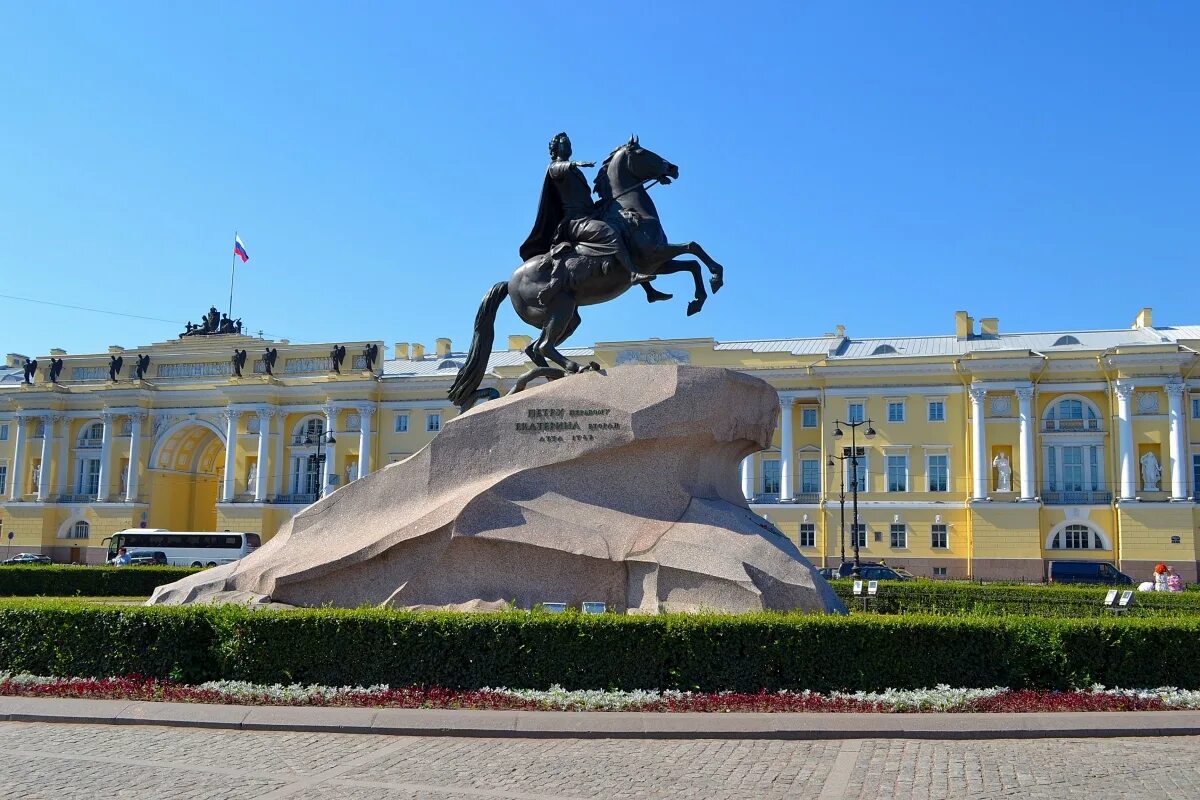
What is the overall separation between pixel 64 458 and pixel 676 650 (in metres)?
69.3

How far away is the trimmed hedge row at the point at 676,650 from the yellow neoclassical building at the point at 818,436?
31.4 meters

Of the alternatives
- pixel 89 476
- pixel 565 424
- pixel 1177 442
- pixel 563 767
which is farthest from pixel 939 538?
pixel 89 476

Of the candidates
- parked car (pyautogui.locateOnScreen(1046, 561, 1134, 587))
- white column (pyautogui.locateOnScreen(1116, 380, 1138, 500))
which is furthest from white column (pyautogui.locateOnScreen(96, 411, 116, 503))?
white column (pyautogui.locateOnScreen(1116, 380, 1138, 500))

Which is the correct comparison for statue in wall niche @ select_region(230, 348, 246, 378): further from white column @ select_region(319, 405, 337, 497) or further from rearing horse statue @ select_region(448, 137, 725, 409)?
rearing horse statue @ select_region(448, 137, 725, 409)

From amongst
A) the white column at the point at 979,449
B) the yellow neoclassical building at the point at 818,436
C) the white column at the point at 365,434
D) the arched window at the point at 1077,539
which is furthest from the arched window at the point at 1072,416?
the white column at the point at 365,434

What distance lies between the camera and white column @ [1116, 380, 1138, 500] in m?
→ 51.6

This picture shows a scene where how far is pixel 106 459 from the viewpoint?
224 feet

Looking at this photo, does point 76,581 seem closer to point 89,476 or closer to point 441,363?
point 441,363

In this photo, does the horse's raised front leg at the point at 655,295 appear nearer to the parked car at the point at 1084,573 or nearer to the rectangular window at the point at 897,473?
the parked car at the point at 1084,573

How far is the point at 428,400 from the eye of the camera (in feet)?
213

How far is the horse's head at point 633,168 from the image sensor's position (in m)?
13.6

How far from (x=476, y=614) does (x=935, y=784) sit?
4.60 meters

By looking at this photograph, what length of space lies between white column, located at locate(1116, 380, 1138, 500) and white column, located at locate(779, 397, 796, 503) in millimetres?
15529

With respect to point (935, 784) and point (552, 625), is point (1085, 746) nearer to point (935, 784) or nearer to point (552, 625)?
point (935, 784)
